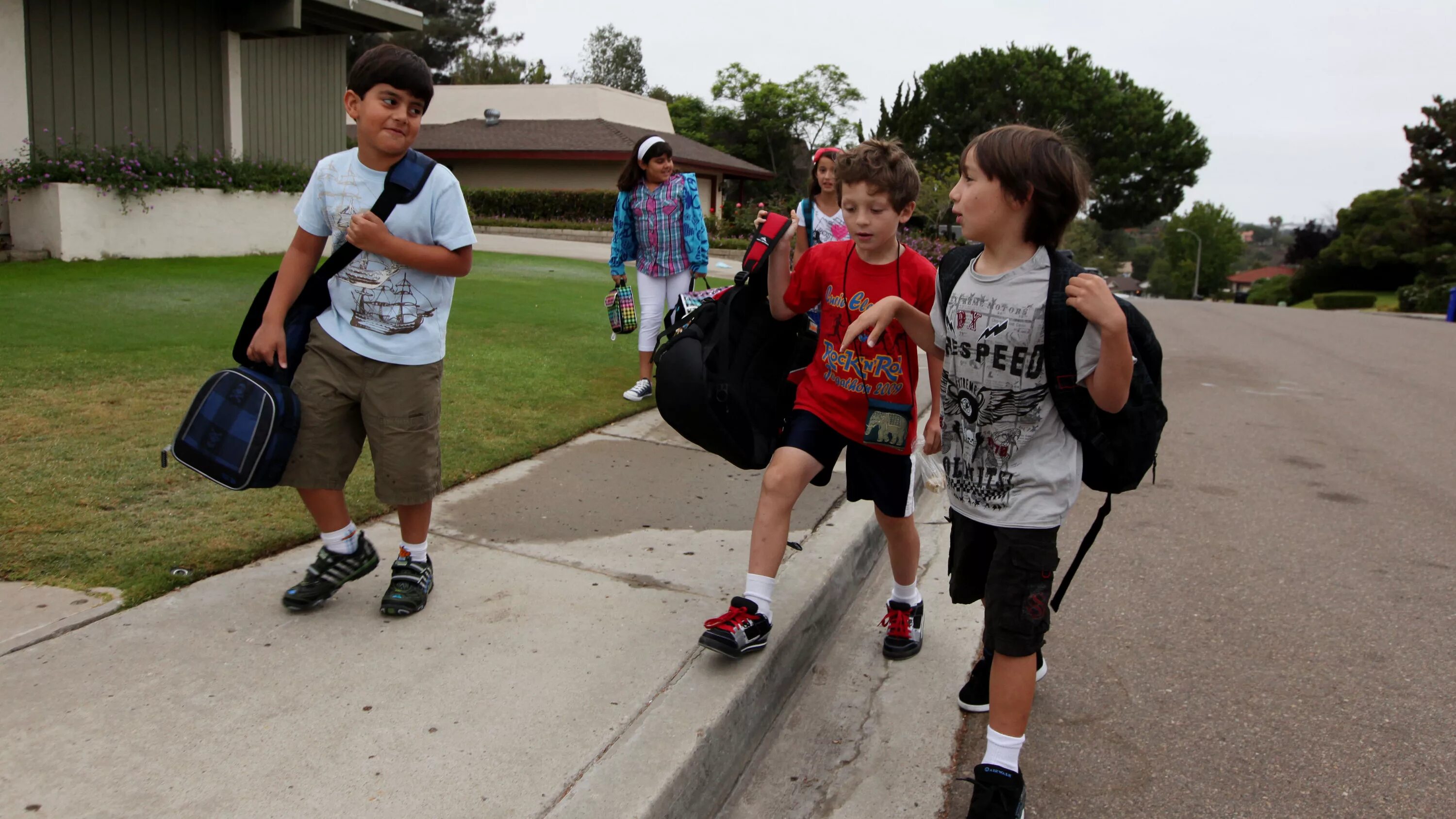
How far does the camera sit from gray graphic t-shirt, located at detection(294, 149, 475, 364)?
3225mm

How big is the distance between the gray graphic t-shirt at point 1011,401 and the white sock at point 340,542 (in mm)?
1981

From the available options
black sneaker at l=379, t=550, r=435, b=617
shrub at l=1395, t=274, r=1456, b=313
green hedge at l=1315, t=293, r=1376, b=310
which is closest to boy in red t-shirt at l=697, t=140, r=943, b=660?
black sneaker at l=379, t=550, r=435, b=617

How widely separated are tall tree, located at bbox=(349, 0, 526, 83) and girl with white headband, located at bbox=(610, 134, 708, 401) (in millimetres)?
47842

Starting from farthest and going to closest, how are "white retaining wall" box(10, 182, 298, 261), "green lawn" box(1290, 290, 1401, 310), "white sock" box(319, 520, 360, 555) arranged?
"green lawn" box(1290, 290, 1401, 310) → "white retaining wall" box(10, 182, 298, 261) → "white sock" box(319, 520, 360, 555)

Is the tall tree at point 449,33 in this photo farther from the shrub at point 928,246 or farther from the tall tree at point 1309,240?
the tall tree at point 1309,240

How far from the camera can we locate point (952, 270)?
283 cm

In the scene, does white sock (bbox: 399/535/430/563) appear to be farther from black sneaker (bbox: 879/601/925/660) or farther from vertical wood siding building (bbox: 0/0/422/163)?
vertical wood siding building (bbox: 0/0/422/163)

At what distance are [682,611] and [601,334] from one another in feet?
21.3

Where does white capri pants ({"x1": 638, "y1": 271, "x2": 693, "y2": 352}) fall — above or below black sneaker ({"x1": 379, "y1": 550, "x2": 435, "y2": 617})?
above

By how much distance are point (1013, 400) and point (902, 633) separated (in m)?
1.36

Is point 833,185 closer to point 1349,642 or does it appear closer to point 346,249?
point 346,249

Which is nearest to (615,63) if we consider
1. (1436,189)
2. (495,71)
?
(495,71)

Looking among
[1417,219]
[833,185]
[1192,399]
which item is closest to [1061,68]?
[1417,219]

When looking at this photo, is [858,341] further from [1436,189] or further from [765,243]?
[1436,189]
